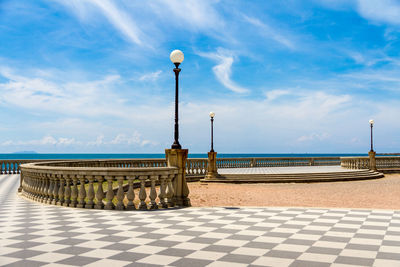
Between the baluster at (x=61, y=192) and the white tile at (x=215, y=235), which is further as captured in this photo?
the baluster at (x=61, y=192)

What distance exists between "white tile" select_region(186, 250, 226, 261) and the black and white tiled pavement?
1 centimetres

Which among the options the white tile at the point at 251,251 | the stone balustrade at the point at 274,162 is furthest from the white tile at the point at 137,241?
the stone balustrade at the point at 274,162

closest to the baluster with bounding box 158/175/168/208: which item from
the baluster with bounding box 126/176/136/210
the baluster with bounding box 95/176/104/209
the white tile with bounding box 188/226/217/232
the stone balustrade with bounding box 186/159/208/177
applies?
the baluster with bounding box 126/176/136/210

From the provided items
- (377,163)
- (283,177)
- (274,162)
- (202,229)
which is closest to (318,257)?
(202,229)

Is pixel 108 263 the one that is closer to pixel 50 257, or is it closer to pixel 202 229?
pixel 50 257

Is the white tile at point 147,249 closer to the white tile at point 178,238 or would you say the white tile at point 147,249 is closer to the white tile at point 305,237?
the white tile at point 178,238

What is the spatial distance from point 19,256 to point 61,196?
5087 millimetres

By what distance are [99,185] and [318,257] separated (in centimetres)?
605

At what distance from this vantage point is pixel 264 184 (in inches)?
966

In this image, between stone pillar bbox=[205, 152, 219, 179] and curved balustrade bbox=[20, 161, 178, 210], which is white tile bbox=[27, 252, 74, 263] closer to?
curved balustrade bbox=[20, 161, 178, 210]

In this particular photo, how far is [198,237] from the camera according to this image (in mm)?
6703

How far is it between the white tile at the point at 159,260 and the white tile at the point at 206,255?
27 cm

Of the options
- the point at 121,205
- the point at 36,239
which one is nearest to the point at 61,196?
the point at 121,205

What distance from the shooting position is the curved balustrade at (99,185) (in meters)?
9.52
